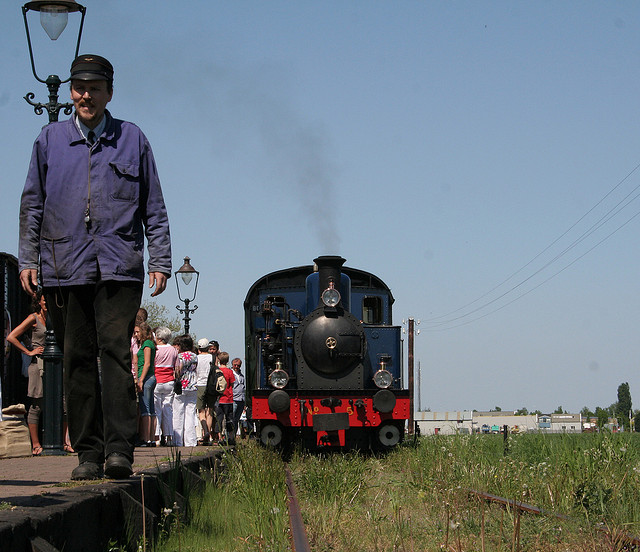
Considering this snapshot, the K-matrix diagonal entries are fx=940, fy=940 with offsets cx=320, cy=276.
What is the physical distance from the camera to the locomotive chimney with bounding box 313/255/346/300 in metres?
14.0

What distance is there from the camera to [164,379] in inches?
526

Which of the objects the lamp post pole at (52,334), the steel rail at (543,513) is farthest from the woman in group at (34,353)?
the steel rail at (543,513)

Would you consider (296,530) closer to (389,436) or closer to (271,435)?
(271,435)

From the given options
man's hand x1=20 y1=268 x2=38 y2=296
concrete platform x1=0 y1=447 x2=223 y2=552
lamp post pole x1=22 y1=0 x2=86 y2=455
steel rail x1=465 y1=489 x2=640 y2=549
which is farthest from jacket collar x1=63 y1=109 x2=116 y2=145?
lamp post pole x1=22 y1=0 x2=86 y2=455

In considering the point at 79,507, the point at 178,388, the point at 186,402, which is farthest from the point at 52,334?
the point at 79,507

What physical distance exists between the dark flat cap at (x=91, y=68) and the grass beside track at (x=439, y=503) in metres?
2.61

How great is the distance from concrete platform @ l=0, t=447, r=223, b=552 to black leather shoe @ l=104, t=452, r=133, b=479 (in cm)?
8

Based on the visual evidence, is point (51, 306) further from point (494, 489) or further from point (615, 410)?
point (615, 410)

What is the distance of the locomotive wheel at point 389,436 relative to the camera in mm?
13562

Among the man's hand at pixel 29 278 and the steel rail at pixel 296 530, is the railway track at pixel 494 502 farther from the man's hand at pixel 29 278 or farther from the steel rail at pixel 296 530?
the man's hand at pixel 29 278

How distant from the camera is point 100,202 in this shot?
538cm

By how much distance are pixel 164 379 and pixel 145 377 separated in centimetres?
158

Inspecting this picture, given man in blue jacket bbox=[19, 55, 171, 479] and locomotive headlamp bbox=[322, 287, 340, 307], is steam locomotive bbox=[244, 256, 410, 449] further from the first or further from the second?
man in blue jacket bbox=[19, 55, 171, 479]

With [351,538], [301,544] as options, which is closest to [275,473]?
[351,538]
